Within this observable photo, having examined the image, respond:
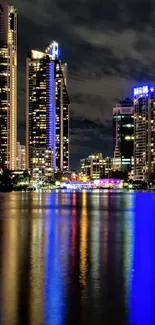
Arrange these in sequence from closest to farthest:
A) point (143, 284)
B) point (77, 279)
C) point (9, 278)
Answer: point (143, 284) → point (9, 278) → point (77, 279)

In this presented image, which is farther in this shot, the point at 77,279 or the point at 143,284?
the point at 77,279

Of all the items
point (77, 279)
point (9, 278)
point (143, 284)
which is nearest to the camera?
point (143, 284)

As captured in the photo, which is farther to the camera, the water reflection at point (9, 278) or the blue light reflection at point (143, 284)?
the water reflection at point (9, 278)

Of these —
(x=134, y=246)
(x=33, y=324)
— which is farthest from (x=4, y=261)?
(x=33, y=324)

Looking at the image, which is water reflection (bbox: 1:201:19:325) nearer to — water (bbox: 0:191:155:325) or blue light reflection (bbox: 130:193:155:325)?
water (bbox: 0:191:155:325)

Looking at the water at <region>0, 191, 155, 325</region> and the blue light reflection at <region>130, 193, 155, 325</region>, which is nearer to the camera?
the blue light reflection at <region>130, 193, 155, 325</region>

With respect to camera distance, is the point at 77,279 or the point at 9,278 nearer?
the point at 9,278

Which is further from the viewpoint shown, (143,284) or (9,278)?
(9,278)

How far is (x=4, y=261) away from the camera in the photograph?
2283cm

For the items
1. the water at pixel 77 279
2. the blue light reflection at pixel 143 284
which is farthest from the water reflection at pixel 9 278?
the blue light reflection at pixel 143 284

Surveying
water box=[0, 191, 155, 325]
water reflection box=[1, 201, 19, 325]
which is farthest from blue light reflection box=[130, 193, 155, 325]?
water reflection box=[1, 201, 19, 325]

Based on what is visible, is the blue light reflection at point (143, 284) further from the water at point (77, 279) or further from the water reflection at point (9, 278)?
the water reflection at point (9, 278)

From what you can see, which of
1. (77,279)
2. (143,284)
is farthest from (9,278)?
(143,284)

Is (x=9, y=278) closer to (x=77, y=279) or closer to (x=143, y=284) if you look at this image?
(x=77, y=279)
